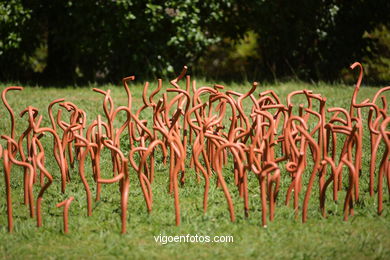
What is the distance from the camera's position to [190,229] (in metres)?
3.39

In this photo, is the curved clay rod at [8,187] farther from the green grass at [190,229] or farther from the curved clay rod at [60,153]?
the curved clay rod at [60,153]

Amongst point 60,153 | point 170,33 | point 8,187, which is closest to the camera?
point 8,187

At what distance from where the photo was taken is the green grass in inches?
122

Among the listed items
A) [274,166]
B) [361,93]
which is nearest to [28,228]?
[274,166]

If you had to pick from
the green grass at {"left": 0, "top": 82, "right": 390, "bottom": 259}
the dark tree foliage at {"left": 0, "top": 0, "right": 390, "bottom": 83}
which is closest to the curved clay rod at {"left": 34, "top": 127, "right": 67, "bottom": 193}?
the green grass at {"left": 0, "top": 82, "right": 390, "bottom": 259}

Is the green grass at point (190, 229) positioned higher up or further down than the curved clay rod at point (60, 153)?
further down

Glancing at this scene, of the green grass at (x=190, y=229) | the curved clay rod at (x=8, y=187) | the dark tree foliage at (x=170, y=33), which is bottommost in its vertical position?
the green grass at (x=190, y=229)

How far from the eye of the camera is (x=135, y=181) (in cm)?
438

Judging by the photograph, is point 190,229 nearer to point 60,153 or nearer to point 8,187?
point 60,153

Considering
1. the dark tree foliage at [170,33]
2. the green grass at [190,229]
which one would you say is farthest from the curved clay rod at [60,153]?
the dark tree foliage at [170,33]

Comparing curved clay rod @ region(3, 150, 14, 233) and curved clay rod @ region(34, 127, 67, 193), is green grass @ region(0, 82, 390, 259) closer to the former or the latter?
curved clay rod @ region(3, 150, 14, 233)

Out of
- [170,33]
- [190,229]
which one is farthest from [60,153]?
[170,33]

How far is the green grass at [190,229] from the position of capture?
310 centimetres

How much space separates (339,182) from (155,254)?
170 centimetres
